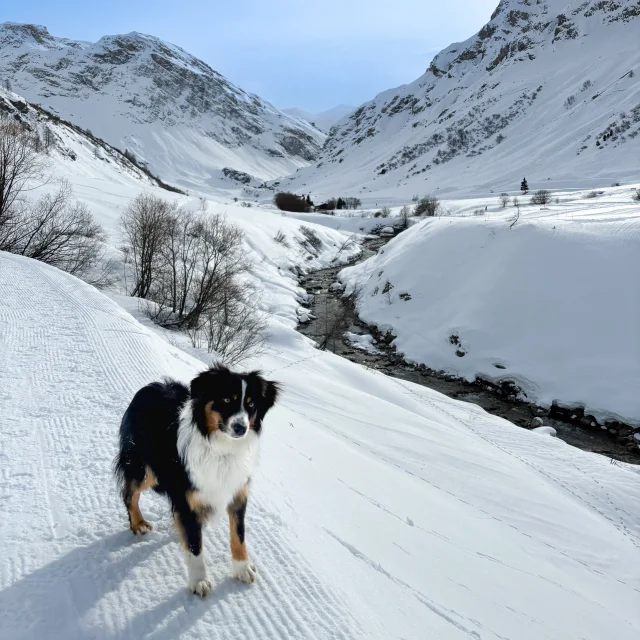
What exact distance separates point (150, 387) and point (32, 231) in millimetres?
19265

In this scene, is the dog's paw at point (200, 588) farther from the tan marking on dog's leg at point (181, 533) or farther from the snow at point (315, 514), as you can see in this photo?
the tan marking on dog's leg at point (181, 533)

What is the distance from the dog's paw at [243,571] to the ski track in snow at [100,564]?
1.7 inches

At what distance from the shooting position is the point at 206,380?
2467mm

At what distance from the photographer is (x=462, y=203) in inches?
1790

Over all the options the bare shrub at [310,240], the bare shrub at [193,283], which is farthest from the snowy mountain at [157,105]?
the bare shrub at [193,283]

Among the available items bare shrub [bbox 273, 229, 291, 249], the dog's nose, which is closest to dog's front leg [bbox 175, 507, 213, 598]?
the dog's nose

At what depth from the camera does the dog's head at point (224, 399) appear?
2.40 metres

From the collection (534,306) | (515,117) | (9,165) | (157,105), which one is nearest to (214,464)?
(534,306)

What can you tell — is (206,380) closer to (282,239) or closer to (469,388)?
(469,388)

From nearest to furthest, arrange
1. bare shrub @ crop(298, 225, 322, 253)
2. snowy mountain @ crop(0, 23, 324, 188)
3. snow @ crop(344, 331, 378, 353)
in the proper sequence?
snow @ crop(344, 331, 378, 353) → bare shrub @ crop(298, 225, 322, 253) → snowy mountain @ crop(0, 23, 324, 188)

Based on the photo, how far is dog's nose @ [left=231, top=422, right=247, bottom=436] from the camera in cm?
231

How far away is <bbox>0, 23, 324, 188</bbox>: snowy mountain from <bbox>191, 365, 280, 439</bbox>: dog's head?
11608 centimetres

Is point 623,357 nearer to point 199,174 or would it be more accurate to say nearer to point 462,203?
point 462,203

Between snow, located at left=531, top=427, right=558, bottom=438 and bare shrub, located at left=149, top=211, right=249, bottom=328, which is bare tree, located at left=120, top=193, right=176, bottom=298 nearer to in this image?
bare shrub, located at left=149, top=211, right=249, bottom=328
